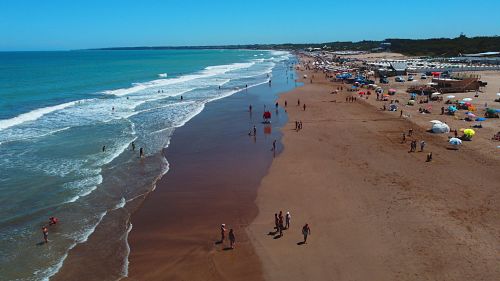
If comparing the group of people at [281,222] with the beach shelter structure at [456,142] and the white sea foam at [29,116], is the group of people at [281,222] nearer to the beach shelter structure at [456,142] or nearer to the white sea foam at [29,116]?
the beach shelter structure at [456,142]

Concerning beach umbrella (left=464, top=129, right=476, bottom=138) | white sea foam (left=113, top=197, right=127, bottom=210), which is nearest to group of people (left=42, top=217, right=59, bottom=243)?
white sea foam (left=113, top=197, right=127, bottom=210)

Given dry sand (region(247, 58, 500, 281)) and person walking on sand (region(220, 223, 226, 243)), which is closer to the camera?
dry sand (region(247, 58, 500, 281))

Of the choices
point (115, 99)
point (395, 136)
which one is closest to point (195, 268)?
point (395, 136)

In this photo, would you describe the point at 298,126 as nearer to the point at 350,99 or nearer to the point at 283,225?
the point at 350,99

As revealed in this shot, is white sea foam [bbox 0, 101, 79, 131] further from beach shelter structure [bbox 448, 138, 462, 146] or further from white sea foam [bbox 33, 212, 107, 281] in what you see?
beach shelter structure [bbox 448, 138, 462, 146]

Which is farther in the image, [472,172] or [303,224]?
[472,172]

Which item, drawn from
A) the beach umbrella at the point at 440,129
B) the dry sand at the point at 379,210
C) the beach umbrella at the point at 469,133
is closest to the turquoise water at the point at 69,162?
the dry sand at the point at 379,210

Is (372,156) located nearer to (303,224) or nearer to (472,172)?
(472,172)
